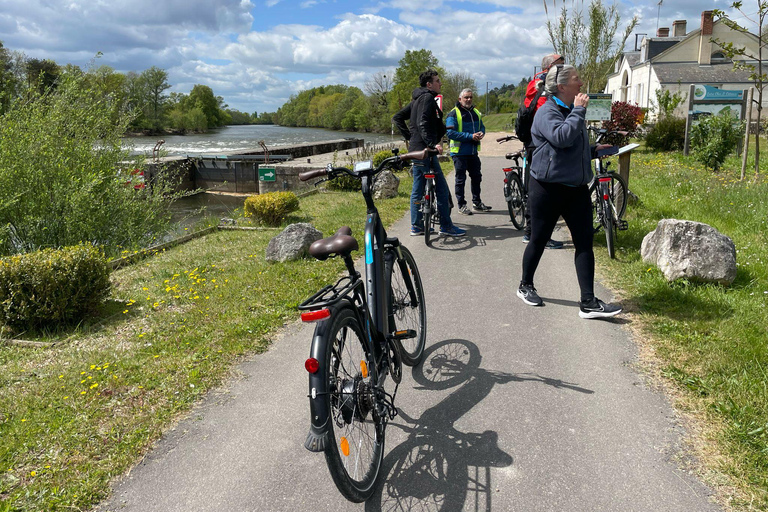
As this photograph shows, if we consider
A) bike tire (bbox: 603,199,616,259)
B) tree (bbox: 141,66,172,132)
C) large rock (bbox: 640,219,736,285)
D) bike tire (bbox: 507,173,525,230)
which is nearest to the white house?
bike tire (bbox: 507,173,525,230)

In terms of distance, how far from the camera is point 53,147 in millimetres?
7957

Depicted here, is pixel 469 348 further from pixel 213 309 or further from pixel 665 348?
pixel 213 309

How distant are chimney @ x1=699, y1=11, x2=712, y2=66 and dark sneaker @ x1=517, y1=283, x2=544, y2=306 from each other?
43.3 meters

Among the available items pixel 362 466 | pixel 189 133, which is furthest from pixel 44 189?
pixel 189 133

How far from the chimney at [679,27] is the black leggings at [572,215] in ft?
182

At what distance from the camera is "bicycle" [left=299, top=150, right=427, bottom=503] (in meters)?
2.30

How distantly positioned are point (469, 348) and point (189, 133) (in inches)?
3877

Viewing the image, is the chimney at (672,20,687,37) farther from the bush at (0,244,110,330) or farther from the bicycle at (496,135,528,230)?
the bush at (0,244,110,330)

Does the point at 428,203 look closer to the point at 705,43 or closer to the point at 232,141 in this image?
the point at 705,43

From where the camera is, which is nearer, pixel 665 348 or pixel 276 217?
pixel 665 348

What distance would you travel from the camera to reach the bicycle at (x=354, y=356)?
2.30m

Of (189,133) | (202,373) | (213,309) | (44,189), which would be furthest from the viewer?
(189,133)

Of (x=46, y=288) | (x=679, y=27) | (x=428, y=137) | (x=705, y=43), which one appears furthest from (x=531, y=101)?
(x=679, y=27)

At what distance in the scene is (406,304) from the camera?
12.7ft
